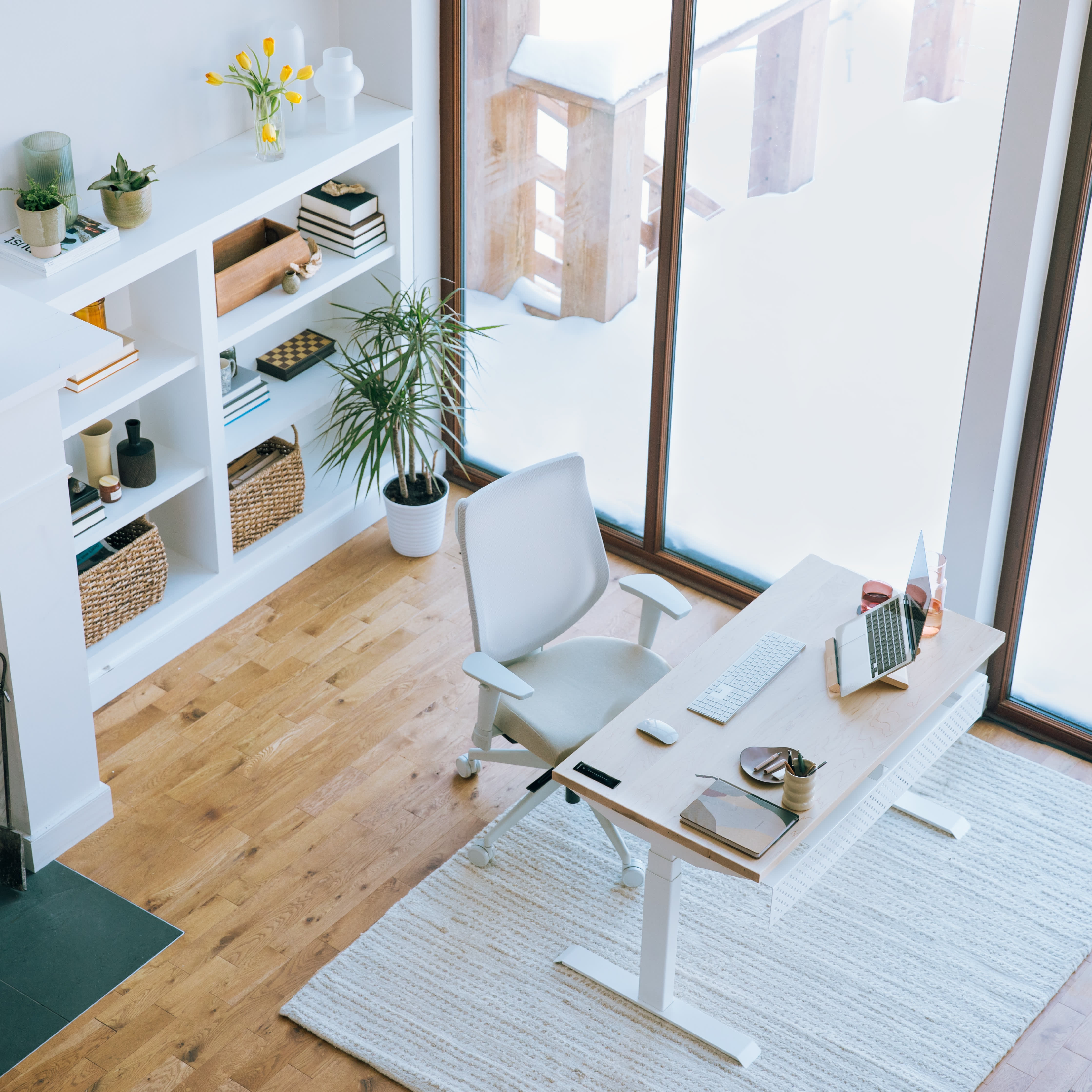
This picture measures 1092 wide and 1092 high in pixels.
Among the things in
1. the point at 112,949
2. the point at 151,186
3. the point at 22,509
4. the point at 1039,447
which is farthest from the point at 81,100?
the point at 1039,447

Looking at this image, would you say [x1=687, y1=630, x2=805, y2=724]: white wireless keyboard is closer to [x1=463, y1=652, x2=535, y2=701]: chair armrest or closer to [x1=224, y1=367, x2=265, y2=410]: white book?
[x1=463, y1=652, x2=535, y2=701]: chair armrest

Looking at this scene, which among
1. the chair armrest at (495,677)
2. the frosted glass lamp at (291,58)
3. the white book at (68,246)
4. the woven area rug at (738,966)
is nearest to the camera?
the woven area rug at (738,966)

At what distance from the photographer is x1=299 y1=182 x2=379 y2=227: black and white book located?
16.5 ft

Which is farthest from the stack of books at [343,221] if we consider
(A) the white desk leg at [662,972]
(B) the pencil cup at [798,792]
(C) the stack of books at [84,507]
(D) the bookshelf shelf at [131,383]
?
(B) the pencil cup at [798,792]

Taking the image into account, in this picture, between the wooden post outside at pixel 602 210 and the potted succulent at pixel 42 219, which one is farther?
the wooden post outside at pixel 602 210

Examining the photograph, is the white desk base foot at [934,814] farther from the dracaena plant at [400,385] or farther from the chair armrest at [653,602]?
the dracaena plant at [400,385]

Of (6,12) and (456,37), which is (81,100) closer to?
(6,12)

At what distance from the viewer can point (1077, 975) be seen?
391 centimetres

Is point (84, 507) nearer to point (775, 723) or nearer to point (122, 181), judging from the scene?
point (122, 181)

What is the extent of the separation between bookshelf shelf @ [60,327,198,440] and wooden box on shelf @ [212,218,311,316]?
0.79 feet

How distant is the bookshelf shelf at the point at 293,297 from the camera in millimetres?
4746

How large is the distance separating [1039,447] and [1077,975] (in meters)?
1.48

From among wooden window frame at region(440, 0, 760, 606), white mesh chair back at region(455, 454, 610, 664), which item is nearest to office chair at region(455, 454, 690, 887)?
white mesh chair back at region(455, 454, 610, 664)

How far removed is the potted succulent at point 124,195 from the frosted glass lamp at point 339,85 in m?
0.75
